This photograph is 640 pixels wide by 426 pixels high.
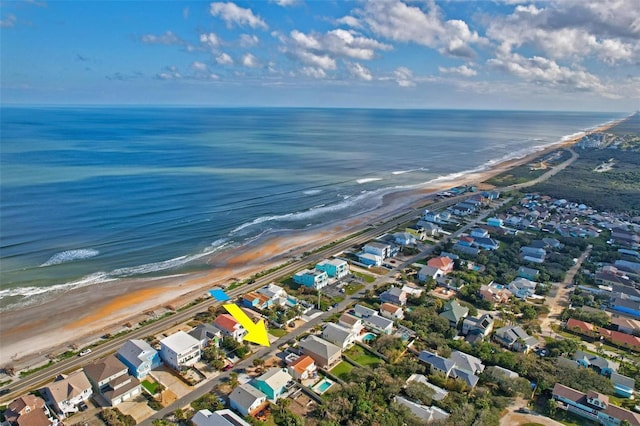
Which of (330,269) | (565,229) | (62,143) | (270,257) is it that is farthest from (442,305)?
(62,143)

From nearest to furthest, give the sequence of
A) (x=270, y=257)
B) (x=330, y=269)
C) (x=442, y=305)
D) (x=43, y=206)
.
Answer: (x=442, y=305) → (x=330, y=269) → (x=270, y=257) → (x=43, y=206)

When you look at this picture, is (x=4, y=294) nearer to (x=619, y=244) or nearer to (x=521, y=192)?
(x=619, y=244)

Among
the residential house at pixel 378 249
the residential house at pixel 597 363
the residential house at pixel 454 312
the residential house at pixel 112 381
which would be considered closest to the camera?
the residential house at pixel 112 381

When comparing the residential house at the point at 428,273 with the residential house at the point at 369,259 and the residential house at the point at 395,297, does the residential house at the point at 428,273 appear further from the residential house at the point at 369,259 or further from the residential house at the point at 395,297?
the residential house at the point at 395,297

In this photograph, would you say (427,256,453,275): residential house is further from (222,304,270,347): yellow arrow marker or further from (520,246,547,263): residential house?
(222,304,270,347): yellow arrow marker

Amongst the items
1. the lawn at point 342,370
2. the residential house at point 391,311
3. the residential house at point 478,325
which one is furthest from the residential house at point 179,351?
the residential house at point 478,325

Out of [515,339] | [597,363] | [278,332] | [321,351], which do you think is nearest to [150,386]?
[278,332]
